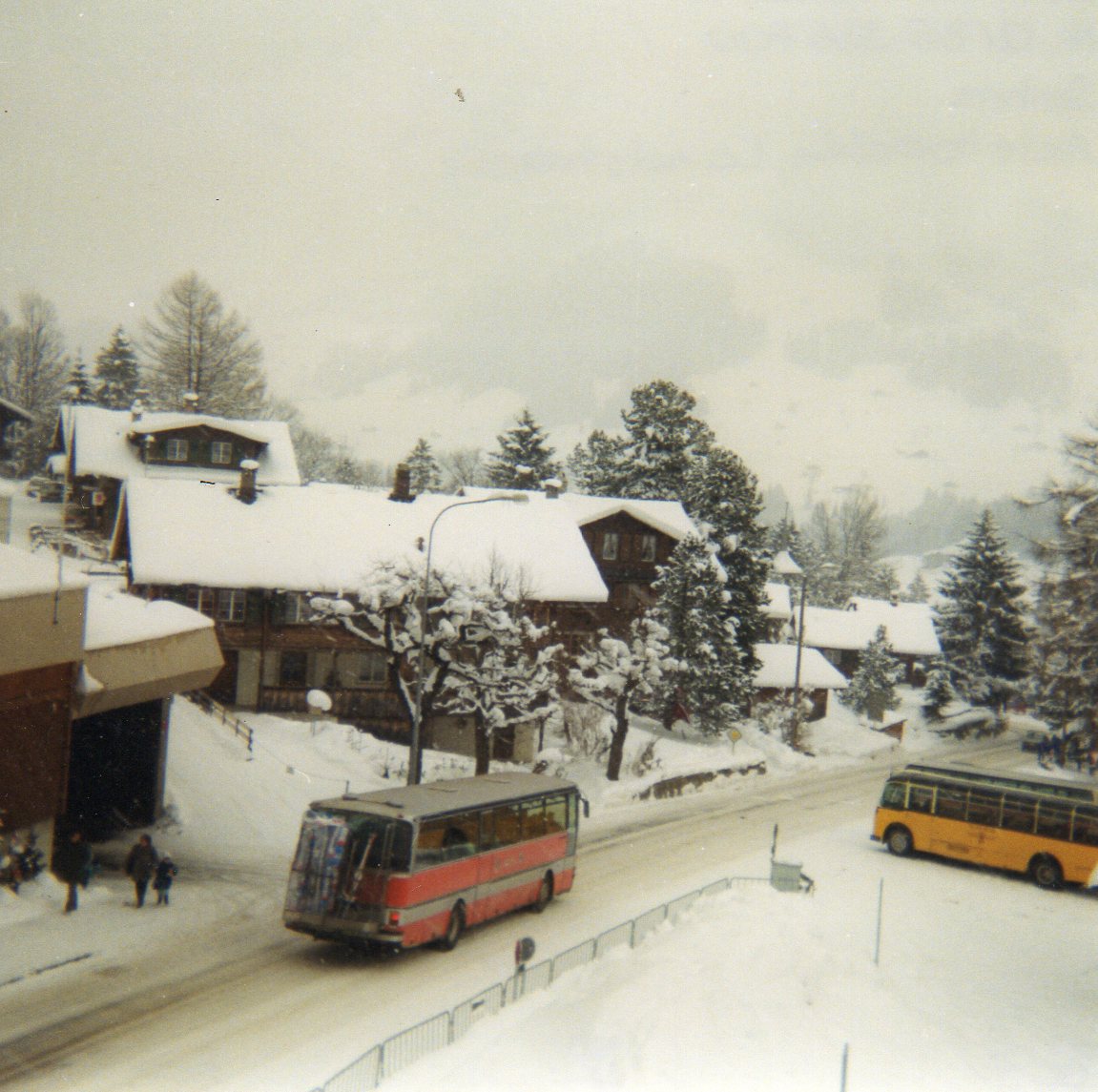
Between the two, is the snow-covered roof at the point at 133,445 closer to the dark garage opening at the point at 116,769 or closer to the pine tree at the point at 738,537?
the pine tree at the point at 738,537

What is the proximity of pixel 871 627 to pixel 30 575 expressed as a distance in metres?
71.6

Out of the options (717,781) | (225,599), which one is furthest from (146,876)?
(717,781)

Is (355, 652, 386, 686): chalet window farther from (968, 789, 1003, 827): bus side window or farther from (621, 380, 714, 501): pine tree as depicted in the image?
(621, 380, 714, 501): pine tree

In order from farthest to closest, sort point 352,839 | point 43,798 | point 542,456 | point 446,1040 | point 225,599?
point 542,456, point 225,599, point 43,798, point 352,839, point 446,1040

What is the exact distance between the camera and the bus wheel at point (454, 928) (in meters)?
18.3

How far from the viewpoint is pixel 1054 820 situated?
27.4 m

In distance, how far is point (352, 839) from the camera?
17.1 meters

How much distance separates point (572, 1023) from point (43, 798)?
10973 millimetres

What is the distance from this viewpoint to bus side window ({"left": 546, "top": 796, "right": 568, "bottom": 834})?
22.0 meters

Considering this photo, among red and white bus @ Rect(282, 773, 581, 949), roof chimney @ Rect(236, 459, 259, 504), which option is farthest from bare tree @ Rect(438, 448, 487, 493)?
red and white bus @ Rect(282, 773, 581, 949)

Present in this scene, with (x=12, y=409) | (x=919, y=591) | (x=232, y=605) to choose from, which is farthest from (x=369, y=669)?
(x=919, y=591)

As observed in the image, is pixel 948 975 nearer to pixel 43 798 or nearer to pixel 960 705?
pixel 43 798

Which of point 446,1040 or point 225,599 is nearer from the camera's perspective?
point 446,1040

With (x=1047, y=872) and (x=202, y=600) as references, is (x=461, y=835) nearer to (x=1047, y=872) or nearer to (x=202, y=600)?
(x=1047, y=872)
